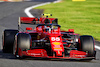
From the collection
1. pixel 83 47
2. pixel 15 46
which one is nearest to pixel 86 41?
pixel 83 47

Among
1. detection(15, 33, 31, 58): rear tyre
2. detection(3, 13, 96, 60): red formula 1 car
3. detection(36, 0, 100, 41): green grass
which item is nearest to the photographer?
detection(3, 13, 96, 60): red formula 1 car

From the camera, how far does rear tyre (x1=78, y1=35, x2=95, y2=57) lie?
11.4m

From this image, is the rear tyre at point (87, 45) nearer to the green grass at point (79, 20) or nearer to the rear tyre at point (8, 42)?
the rear tyre at point (8, 42)

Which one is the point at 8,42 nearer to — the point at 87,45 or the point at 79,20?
the point at 87,45

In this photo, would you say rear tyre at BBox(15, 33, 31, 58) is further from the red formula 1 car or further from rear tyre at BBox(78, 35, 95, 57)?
rear tyre at BBox(78, 35, 95, 57)

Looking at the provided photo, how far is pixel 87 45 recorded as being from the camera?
37.6 ft

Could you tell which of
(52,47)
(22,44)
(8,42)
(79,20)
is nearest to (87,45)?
(52,47)

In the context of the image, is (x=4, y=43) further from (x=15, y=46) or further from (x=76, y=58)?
(x=76, y=58)

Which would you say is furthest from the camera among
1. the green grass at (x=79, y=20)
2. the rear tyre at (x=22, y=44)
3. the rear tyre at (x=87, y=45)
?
the green grass at (x=79, y=20)

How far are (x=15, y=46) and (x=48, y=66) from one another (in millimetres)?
2321

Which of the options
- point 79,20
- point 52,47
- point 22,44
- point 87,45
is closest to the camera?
point 52,47

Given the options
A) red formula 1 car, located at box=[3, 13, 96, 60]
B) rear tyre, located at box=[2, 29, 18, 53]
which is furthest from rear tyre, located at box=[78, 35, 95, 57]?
rear tyre, located at box=[2, 29, 18, 53]

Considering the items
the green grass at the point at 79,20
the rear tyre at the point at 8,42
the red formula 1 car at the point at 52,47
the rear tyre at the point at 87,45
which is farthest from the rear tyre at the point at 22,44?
the green grass at the point at 79,20

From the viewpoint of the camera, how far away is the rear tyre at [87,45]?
11383 millimetres
